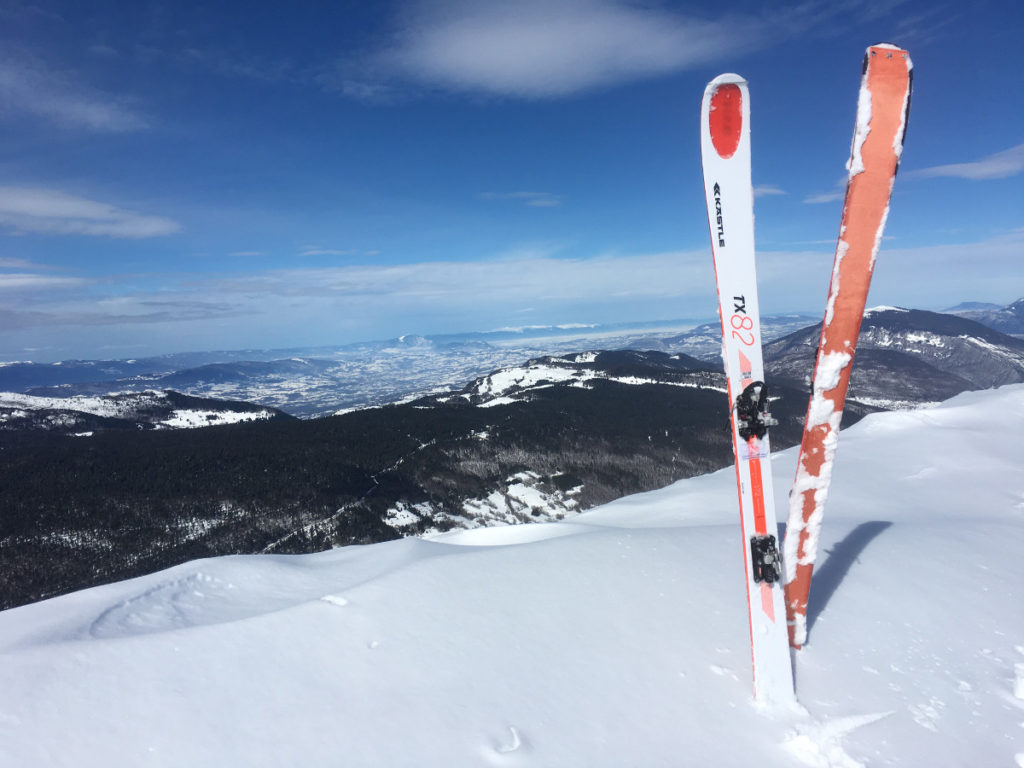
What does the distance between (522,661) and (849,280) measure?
5251 millimetres

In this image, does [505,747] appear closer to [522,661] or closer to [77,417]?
[522,661]

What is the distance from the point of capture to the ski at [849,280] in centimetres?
458

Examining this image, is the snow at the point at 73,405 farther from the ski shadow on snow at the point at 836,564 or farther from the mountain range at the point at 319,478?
the ski shadow on snow at the point at 836,564

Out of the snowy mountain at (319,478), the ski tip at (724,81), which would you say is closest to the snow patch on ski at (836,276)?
the ski tip at (724,81)

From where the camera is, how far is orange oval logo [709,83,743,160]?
4.88 meters

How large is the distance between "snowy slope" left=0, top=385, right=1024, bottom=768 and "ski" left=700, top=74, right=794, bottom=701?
0.66 m

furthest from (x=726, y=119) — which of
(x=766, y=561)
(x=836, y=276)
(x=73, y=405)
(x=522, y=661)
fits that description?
(x=73, y=405)

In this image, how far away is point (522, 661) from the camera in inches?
201

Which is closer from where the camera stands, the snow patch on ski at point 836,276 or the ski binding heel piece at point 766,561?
the snow patch on ski at point 836,276

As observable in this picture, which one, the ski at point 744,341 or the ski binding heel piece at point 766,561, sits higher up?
the ski at point 744,341

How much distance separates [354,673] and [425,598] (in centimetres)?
146

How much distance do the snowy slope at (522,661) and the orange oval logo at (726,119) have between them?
5.49 meters

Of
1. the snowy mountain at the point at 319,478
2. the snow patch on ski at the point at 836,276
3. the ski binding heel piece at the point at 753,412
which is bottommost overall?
the snowy mountain at the point at 319,478

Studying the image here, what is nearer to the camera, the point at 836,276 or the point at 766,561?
the point at 836,276
